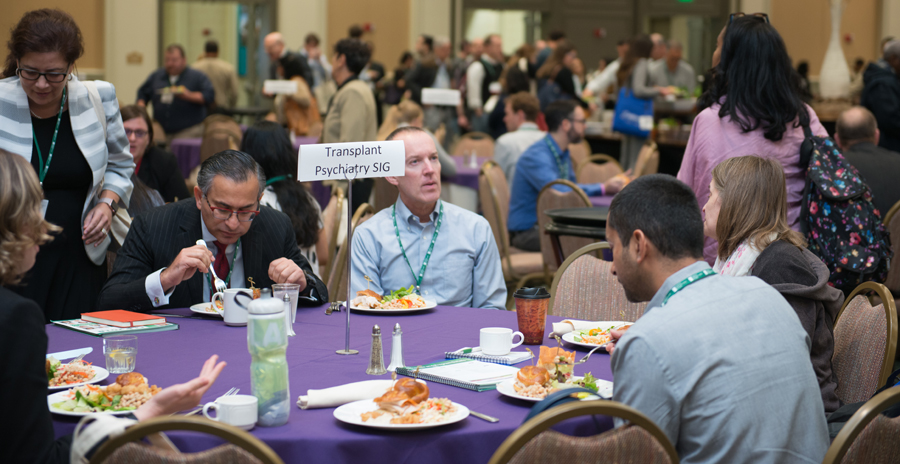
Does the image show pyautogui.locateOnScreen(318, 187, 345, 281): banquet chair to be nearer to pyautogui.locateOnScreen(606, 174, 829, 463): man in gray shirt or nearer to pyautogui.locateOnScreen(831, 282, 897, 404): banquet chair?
pyautogui.locateOnScreen(831, 282, 897, 404): banquet chair

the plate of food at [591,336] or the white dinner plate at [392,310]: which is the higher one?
the plate of food at [591,336]

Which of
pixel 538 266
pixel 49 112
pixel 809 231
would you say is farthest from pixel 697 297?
pixel 538 266

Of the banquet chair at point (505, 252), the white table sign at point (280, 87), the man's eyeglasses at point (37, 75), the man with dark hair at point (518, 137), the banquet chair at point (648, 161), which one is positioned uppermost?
the white table sign at point (280, 87)

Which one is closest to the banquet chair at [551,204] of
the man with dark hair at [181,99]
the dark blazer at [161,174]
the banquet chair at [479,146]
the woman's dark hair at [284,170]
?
the woman's dark hair at [284,170]

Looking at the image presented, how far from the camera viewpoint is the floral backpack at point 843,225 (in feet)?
9.95

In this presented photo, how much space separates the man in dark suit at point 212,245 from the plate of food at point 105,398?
0.79 metres

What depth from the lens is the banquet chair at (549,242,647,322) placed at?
294 cm

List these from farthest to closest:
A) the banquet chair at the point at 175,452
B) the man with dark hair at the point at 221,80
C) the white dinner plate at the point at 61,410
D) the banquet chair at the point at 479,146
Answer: the man with dark hair at the point at 221,80
the banquet chair at the point at 479,146
the white dinner plate at the point at 61,410
the banquet chair at the point at 175,452

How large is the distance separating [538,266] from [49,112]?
294 centimetres

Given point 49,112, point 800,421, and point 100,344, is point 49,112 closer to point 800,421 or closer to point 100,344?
point 100,344

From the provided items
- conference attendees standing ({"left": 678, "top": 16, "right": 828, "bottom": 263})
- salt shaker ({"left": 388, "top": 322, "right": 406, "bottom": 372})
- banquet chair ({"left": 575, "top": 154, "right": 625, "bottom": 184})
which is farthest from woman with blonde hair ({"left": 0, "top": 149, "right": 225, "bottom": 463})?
banquet chair ({"left": 575, "top": 154, "right": 625, "bottom": 184})

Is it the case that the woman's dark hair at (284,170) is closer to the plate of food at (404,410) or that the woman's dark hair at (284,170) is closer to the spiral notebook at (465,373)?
the spiral notebook at (465,373)

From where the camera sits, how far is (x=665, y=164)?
8.38 metres

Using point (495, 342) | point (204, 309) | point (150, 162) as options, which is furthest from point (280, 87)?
point (495, 342)
